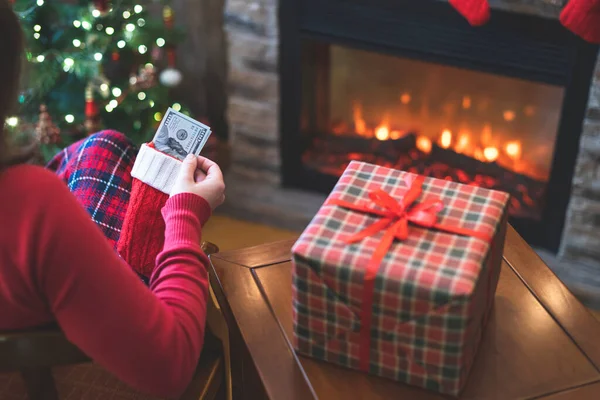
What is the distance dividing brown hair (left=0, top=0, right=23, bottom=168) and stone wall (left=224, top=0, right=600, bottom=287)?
1502 millimetres

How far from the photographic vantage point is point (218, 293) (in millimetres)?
1309

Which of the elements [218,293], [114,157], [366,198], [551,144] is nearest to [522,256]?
[366,198]

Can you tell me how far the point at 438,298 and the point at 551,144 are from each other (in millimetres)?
1623

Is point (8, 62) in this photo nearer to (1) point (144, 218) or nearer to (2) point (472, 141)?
(1) point (144, 218)

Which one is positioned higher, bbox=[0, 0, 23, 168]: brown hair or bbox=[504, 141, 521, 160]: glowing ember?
bbox=[0, 0, 23, 168]: brown hair

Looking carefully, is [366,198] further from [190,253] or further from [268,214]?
[268,214]

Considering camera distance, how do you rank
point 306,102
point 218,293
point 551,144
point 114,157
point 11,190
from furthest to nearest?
point 306,102, point 551,144, point 114,157, point 218,293, point 11,190

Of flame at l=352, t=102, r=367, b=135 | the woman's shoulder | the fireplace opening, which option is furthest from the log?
the woman's shoulder

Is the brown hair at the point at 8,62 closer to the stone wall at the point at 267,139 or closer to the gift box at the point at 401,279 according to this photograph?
the gift box at the point at 401,279

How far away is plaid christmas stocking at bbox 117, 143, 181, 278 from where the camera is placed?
1.30 metres

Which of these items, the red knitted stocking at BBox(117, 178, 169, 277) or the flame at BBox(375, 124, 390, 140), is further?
the flame at BBox(375, 124, 390, 140)

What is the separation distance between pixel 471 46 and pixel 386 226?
51.6 inches

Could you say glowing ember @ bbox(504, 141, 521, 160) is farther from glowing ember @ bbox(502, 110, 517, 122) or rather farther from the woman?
the woman

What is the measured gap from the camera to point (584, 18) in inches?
69.7
